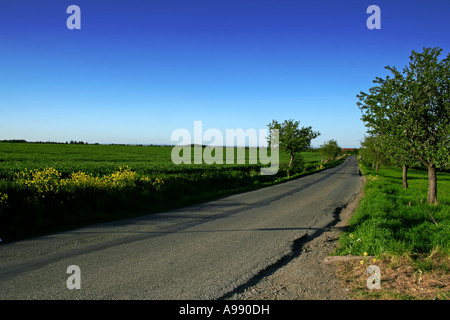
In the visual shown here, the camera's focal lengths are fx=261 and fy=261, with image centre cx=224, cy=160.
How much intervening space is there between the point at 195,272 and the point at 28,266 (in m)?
3.12

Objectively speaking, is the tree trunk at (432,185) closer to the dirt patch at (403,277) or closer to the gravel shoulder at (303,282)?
the dirt patch at (403,277)

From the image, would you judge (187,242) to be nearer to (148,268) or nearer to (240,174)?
(148,268)

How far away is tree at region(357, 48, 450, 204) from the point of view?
34.7 ft

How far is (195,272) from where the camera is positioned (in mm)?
4742

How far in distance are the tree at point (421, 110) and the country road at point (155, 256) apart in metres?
5.50

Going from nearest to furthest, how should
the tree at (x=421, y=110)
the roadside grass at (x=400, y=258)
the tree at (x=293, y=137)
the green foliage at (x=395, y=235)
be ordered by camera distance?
the roadside grass at (x=400, y=258)
the green foliage at (x=395, y=235)
the tree at (x=421, y=110)
the tree at (x=293, y=137)

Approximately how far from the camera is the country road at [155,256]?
4066 mm

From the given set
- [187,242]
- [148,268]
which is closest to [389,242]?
[187,242]

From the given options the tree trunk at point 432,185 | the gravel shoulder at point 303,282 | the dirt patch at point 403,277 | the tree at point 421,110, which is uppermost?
the tree at point 421,110

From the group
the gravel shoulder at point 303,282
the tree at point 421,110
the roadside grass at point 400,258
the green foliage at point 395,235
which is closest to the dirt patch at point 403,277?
the roadside grass at point 400,258

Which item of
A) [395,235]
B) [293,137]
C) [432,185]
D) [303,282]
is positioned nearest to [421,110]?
[432,185]

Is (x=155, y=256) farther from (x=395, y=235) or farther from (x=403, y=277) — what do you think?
(x=395, y=235)

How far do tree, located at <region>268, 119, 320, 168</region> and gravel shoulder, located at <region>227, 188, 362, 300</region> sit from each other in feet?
91.2

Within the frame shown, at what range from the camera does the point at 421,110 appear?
10.5m
